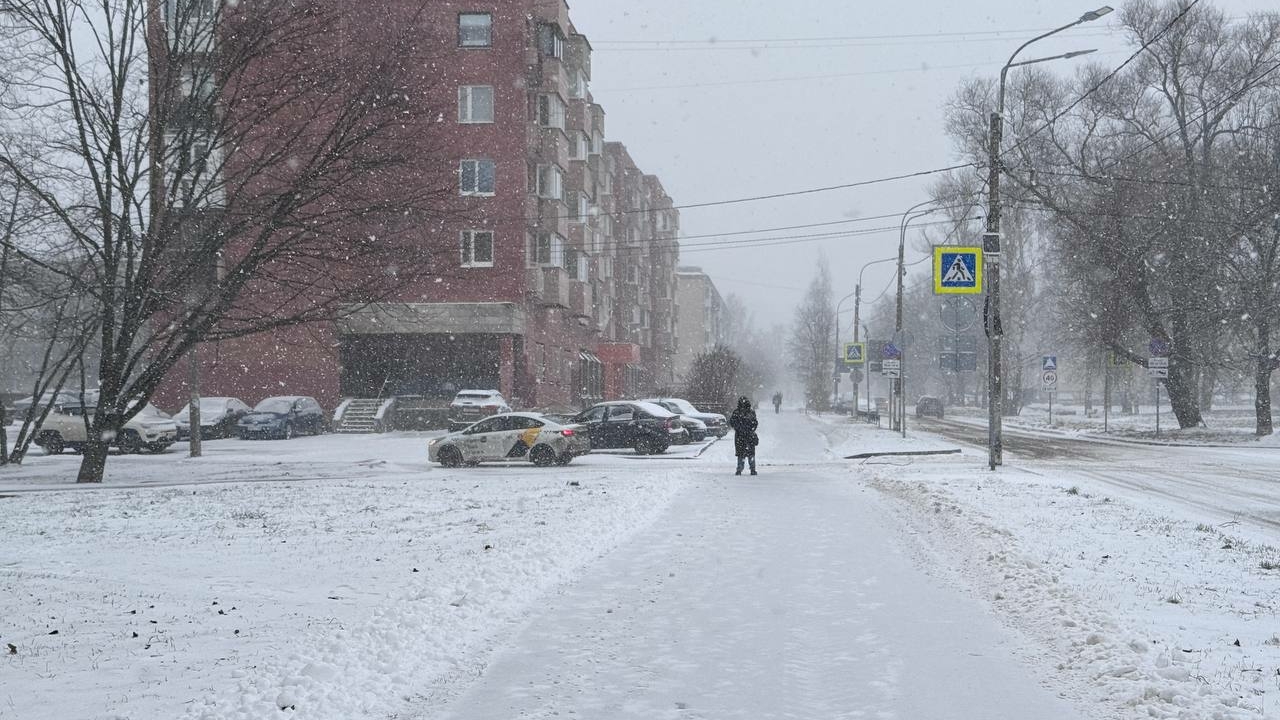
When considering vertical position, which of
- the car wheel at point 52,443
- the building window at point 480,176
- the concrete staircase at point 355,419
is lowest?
the car wheel at point 52,443

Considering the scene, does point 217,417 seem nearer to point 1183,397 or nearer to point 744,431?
point 744,431

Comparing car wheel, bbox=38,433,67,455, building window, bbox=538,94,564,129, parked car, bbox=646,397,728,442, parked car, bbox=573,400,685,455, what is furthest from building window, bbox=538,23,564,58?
car wheel, bbox=38,433,67,455

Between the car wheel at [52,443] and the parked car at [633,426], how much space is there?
15451 millimetres

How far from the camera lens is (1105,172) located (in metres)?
37.4

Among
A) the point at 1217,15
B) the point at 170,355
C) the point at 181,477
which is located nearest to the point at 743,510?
the point at 170,355

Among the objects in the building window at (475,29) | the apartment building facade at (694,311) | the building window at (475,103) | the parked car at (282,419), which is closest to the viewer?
the parked car at (282,419)

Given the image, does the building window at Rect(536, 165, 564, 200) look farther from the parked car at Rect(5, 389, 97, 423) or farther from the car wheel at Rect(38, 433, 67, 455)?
the car wheel at Rect(38, 433, 67, 455)

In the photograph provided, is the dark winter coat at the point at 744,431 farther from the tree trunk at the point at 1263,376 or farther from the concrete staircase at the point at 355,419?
the concrete staircase at the point at 355,419

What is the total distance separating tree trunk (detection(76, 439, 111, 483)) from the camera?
2002 cm

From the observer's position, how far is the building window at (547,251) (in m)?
42.9

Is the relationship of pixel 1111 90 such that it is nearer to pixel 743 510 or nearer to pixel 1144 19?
pixel 1144 19

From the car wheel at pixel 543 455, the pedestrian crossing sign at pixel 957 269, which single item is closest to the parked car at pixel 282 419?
the car wheel at pixel 543 455

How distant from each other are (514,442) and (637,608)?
15.9m

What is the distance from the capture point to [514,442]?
77.4 feet
